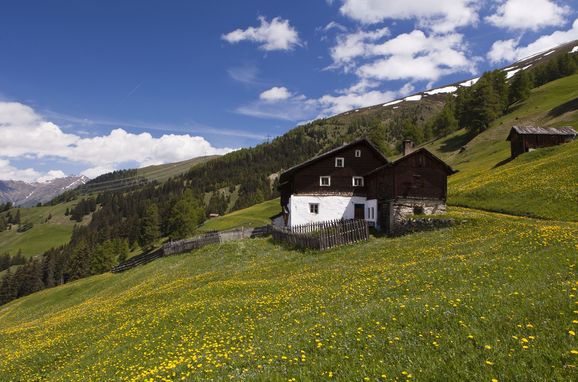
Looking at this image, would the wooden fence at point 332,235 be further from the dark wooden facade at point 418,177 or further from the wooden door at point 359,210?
the wooden door at point 359,210

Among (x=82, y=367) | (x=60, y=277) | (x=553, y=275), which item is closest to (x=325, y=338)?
(x=553, y=275)

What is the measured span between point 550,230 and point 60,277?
540 feet

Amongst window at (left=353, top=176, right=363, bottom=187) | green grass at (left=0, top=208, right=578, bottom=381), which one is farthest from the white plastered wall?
green grass at (left=0, top=208, right=578, bottom=381)

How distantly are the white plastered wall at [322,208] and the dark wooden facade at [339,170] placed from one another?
723 mm

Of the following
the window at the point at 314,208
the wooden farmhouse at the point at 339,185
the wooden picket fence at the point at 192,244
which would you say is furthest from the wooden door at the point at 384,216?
the wooden picket fence at the point at 192,244

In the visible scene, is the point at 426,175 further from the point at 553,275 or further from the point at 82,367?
the point at 82,367

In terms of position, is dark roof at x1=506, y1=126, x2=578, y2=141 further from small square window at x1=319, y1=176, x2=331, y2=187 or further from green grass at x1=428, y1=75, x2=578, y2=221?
small square window at x1=319, y1=176, x2=331, y2=187

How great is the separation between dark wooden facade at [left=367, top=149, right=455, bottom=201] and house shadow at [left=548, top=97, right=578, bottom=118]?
60.8m

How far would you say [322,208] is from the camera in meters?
52.2

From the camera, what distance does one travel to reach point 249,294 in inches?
842

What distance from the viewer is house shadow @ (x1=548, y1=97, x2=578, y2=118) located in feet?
273

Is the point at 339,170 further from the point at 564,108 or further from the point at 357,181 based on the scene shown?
the point at 564,108

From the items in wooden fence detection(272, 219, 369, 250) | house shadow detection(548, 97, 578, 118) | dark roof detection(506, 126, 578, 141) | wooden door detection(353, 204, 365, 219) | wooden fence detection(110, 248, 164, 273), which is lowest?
wooden fence detection(110, 248, 164, 273)

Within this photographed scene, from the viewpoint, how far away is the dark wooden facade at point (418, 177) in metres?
42.9
